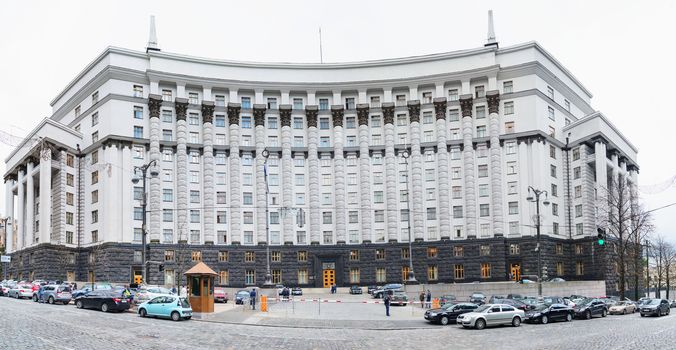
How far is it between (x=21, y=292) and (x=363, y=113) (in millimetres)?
52007

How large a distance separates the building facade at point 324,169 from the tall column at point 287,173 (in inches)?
8.0

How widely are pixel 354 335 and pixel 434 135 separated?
62.1 metres

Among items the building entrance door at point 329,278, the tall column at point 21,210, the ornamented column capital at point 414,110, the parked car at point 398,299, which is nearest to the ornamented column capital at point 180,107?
the tall column at point 21,210

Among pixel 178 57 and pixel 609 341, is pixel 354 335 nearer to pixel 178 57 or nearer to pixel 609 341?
pixel 609 341

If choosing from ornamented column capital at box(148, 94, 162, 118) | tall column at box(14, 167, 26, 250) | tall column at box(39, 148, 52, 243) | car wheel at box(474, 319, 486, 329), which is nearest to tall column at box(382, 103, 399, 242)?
ornamented column capital at box(148, 94, 162, 118)

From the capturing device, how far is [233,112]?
316ft

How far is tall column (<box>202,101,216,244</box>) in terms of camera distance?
93.3 meters

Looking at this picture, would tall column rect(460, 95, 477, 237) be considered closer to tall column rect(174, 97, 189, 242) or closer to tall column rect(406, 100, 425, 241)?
tall column rect(406, 100, 425, 241)

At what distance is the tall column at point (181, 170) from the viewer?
301 feet

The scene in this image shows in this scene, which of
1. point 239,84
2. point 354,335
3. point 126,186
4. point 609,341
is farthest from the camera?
point 239,84

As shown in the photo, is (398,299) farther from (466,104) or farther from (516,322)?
(466,104)

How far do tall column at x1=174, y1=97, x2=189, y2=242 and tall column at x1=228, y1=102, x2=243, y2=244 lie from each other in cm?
607

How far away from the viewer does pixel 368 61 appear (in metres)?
99.4

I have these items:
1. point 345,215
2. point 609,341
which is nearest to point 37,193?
point 345,215
